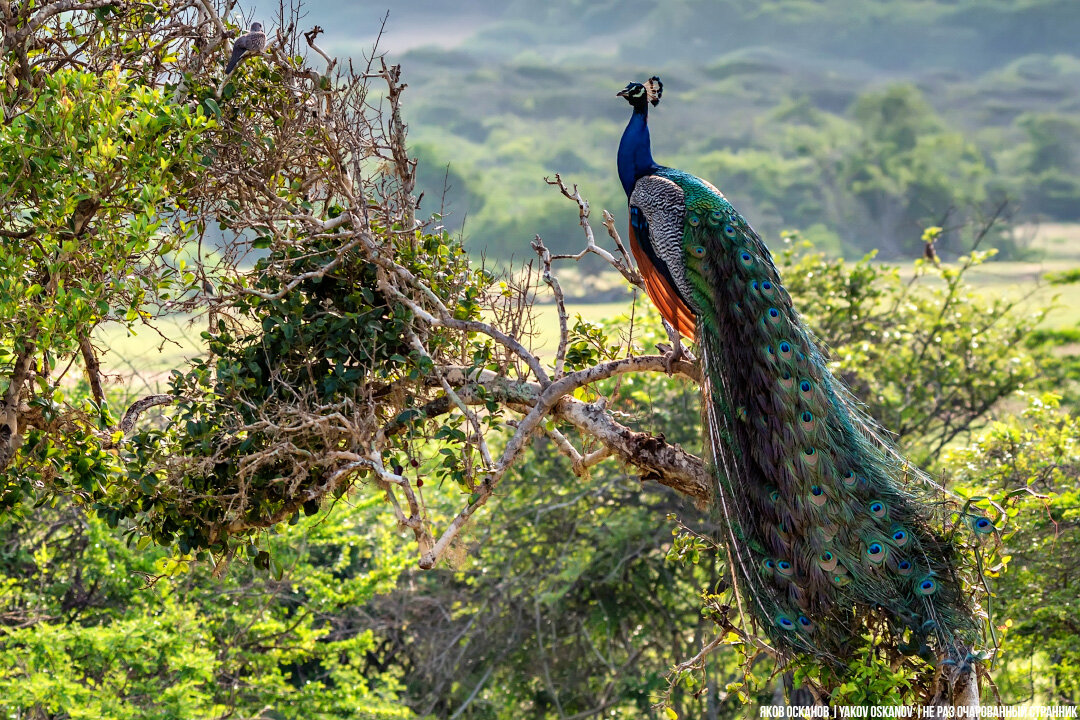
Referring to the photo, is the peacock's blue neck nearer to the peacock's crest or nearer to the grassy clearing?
the peacock's crest

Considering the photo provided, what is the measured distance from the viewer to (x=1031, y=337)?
19.9 meters

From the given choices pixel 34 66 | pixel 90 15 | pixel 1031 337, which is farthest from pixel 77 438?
pixel 1031 337

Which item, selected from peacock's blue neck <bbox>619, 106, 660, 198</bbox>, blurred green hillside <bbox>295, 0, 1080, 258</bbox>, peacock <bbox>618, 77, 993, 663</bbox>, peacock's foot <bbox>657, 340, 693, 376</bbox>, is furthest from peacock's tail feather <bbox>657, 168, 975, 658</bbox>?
blurred green hillside <bbox>295, 0, 1080, 258</bbox>

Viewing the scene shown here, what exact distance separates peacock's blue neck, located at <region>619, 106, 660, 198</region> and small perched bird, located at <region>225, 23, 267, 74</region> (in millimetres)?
2536

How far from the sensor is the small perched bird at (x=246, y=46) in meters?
5.95

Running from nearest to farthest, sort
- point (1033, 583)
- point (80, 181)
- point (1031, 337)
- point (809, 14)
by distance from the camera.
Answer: point (80, 181) → point (1033, 583) → point (1031, 337) → point (809, 14)

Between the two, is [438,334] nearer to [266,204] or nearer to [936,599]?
[266,204]

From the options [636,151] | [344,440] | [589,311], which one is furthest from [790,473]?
[589,311]

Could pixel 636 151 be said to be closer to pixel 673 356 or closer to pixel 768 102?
pixel 673 356

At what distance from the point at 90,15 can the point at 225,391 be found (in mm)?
2392

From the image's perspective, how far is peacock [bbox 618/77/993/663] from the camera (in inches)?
212

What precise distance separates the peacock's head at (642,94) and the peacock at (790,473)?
84 cm

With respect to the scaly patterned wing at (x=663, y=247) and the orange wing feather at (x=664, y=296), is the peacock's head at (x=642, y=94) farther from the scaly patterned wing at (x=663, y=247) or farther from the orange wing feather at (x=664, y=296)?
the orange wing feather at (x=664, y=296)

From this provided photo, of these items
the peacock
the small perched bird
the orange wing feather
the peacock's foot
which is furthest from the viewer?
the orange wing feather
